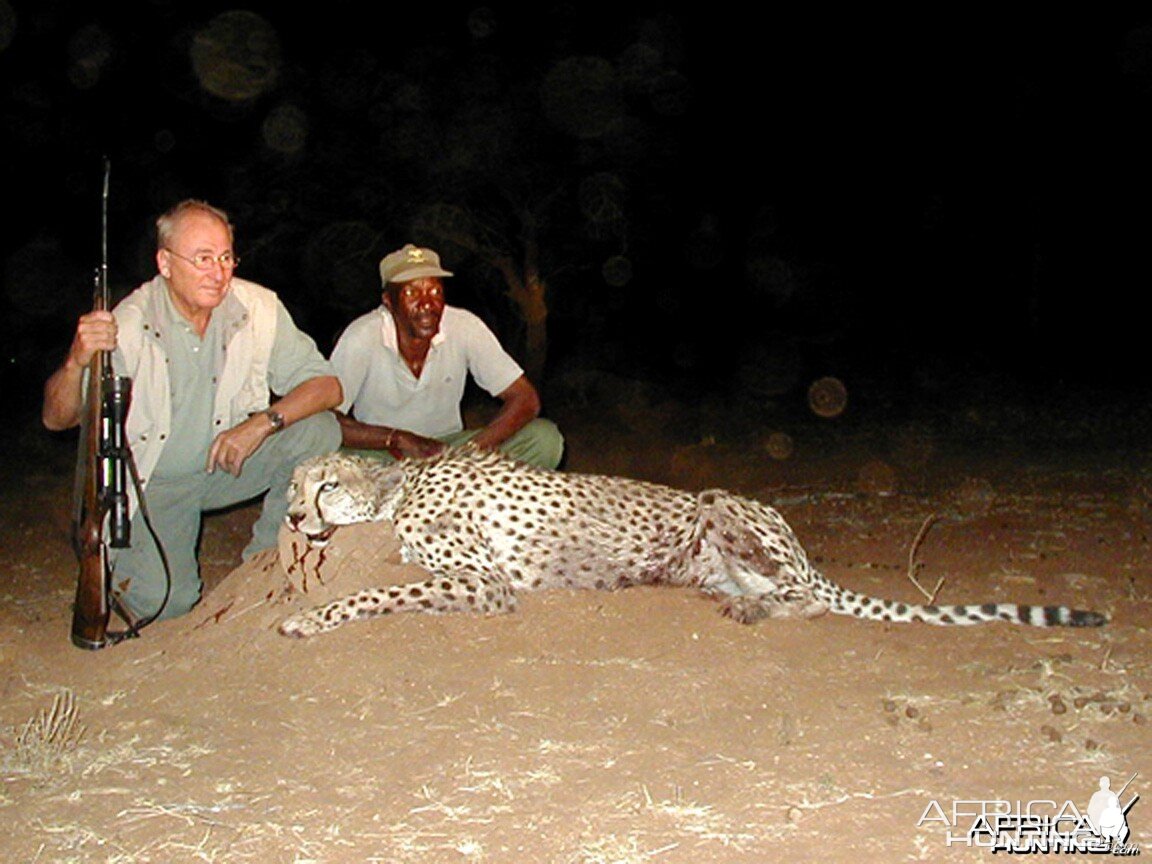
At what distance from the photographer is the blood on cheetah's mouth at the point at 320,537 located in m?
4.68

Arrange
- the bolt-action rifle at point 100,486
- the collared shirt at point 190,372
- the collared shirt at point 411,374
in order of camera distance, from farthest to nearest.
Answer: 1. the collared shirt at point 411,374
2. the collared shirt at point 190,372
3. the bolt-action rifle at point 100,486

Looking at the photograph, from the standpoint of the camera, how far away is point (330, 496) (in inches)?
184

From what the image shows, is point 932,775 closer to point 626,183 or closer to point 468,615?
point 468,615

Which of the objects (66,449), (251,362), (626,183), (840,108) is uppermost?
(840,108)

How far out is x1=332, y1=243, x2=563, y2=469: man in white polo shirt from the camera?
579 cm

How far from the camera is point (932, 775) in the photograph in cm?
318

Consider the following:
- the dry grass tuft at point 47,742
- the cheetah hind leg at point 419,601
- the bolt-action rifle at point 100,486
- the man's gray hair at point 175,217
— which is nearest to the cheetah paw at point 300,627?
the cheetah hind leg at point 419,601

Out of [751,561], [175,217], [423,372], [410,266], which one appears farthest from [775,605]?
[175,217]

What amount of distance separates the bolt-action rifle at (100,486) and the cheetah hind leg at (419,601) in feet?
2.22

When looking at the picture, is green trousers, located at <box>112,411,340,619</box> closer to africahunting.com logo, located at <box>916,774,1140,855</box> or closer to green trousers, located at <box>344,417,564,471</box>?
green trousers, located at <box>344,417,564,471</box>

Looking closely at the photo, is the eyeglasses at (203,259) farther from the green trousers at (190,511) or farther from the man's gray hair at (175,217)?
the green trousers at (190,511)

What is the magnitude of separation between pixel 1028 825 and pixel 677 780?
0.81 m

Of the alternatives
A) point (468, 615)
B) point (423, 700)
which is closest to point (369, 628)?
point (468, 615)

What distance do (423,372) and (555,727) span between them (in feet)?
9.01
